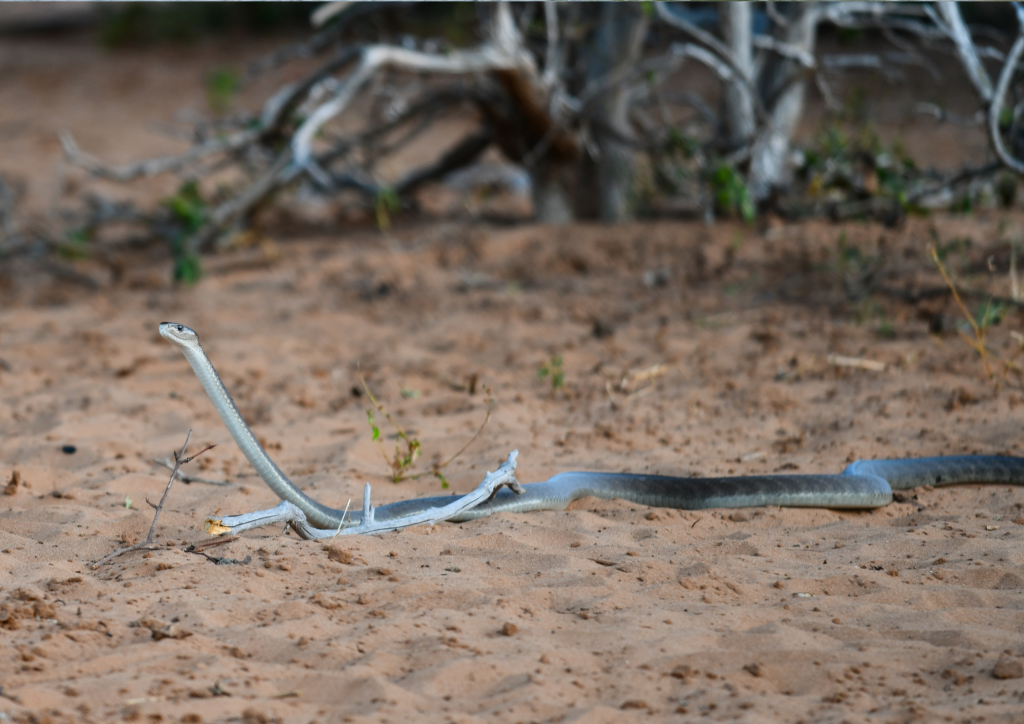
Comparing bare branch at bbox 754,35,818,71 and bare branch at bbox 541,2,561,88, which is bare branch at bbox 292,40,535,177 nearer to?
bare branch at bbox 541,2,561,88

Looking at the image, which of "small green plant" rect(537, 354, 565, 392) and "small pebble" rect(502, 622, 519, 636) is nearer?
"small pebble" rect(502, 622, 519, 636)

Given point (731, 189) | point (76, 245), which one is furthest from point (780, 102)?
point (76, 245)

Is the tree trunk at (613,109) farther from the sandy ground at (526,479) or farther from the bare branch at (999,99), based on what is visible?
the bare branch at (999,99)

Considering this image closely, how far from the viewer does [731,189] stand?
6.30 m

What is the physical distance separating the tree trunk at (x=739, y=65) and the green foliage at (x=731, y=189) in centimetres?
39

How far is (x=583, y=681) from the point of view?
7.63ft

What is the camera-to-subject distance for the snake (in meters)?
3.46

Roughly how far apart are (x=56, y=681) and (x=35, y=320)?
4634mm

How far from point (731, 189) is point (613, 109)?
4.00 ft

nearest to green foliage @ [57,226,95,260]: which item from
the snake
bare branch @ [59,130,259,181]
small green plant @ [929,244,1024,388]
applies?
bare branch @ [59,130,259,181]

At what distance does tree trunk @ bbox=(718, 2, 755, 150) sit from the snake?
3.28 m

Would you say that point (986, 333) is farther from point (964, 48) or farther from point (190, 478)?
point (190, 478)

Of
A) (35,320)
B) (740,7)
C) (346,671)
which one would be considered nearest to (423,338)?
(35,320)

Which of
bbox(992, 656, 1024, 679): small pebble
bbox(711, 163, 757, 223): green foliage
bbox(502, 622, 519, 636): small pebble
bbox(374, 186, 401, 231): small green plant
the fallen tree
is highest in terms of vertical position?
the fallen tree
